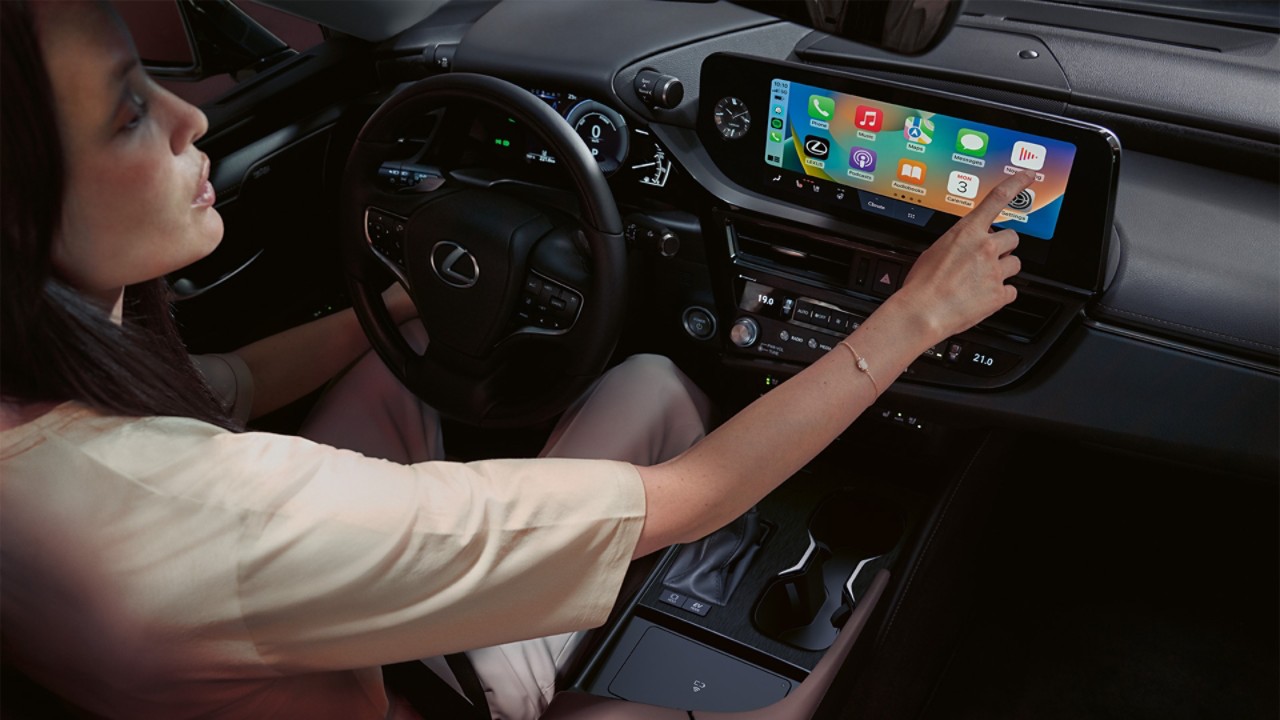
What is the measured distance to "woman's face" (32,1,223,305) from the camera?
2.15 ft

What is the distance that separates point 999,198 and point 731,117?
373mm

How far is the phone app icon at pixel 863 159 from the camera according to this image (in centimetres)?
113

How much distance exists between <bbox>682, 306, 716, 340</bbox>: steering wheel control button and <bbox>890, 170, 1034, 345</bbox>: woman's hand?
0.45 meters

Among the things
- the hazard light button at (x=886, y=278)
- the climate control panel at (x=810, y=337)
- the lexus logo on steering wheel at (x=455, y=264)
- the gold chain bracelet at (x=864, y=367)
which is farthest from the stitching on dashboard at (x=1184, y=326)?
the lexus logo on steering wheel at (x=455, y=264)

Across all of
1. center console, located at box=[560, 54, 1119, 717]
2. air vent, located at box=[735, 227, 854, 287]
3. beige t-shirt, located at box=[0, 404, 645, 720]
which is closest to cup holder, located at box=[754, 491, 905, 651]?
center console, located at box=[560, 54, 1119, 717]

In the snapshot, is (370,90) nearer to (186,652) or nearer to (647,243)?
(647,243)

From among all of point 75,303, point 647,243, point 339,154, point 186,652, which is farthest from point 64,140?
point 339,154

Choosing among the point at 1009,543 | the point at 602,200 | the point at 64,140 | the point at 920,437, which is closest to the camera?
the point at 64,140

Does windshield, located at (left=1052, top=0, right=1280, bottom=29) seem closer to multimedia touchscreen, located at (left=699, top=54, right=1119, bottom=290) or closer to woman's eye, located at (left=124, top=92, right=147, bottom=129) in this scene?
multimedia touchscreen, located at (left=699, top=54, right=1119, bottom=290)

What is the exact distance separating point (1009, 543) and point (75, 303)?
1448mm

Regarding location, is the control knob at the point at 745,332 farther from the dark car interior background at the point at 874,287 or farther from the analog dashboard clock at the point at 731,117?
the analog dashboard clock at the point at 731,117

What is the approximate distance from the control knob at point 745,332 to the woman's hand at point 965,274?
0.37 meters

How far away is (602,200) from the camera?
1.17 metres

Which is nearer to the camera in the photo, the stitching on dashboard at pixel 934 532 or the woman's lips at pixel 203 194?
→ the woman's lips at pixel 203 194
